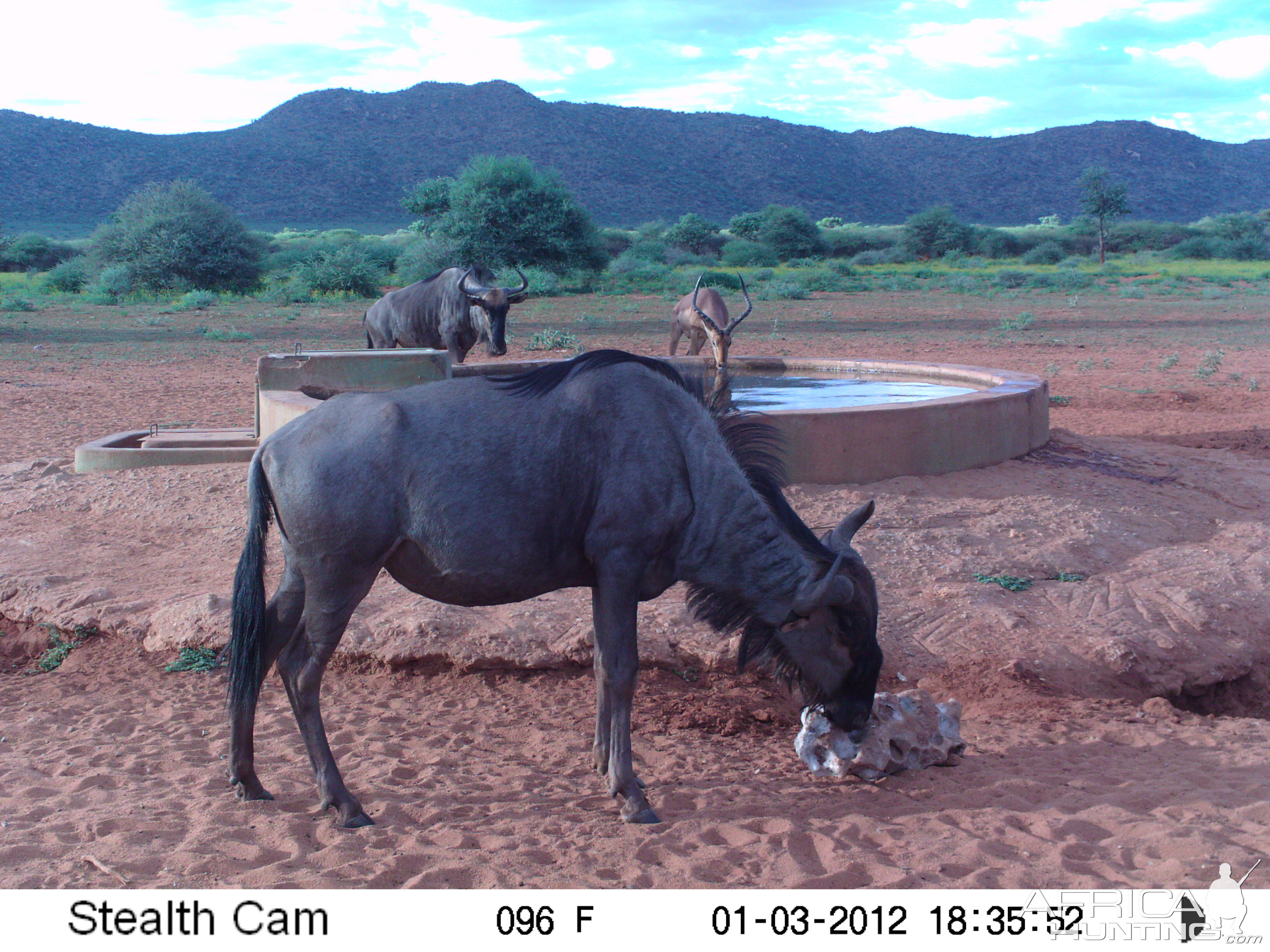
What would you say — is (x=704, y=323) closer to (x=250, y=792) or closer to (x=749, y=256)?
(x=250, y=792)

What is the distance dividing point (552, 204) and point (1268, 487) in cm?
3051

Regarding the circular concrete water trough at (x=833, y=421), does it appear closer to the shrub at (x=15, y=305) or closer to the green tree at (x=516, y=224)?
the shrub at (x=15, y=305)

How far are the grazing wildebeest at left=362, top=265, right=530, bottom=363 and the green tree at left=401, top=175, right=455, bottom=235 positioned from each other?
84.2 feet

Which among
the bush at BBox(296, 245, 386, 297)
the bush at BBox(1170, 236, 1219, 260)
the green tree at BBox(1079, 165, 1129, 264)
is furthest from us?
the green tree at BBox(1079, 165, 1129, 264)

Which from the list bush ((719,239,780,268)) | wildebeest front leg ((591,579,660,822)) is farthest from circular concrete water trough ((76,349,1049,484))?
bush ((719,239,780,268))

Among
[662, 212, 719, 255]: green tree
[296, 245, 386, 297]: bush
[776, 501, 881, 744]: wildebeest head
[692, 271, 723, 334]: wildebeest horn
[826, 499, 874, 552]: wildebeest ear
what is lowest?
[776, 501, 881, 744]: wildebeest head

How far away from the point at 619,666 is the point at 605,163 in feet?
280

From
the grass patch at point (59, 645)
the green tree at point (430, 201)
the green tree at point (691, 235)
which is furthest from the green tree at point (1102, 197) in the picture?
the grass patch at point (59, 645)

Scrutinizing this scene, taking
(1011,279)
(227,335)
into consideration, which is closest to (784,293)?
(1011,279)

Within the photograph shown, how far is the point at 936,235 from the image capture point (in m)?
54.0

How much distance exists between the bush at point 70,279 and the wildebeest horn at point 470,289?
2635 cm

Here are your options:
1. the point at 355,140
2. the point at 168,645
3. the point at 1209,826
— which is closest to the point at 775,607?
the point at 1209,826

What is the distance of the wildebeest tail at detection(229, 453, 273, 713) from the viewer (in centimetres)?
396
